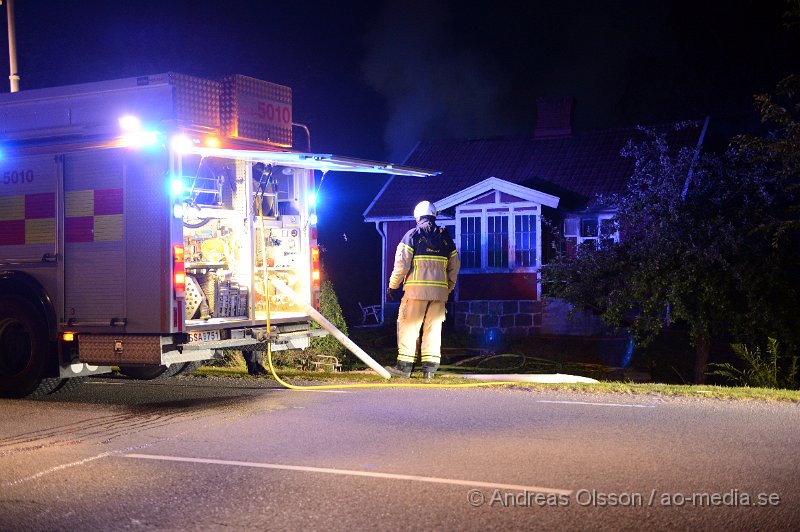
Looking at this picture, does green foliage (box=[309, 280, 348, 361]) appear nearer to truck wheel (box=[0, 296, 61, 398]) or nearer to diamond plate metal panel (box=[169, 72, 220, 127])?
truck wheel (box=[0, 296, 61, 398])

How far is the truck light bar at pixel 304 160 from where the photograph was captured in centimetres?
1008

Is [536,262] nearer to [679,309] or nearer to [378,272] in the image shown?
[679,309]

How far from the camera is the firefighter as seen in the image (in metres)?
11.3

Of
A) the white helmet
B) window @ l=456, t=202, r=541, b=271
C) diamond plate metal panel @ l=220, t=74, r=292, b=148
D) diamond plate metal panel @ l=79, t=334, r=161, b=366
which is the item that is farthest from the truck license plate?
window @ l=456, t=202, r=541, b=271

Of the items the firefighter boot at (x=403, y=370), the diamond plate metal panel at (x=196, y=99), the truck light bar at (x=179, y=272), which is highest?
the diamond plate metal panel at (x=196, y=99)

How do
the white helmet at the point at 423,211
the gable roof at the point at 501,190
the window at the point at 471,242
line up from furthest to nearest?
the window at the point at 471,242 < the gable roof at the point at 501,190 < the white helmet at the point at 423,211

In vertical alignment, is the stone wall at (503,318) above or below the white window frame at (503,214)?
below

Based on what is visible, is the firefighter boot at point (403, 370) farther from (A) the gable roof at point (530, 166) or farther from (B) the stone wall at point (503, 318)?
(A) the gable roof at point (530, 166)

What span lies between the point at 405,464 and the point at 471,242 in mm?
18863

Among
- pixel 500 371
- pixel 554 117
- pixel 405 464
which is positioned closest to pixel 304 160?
pixel 405 464

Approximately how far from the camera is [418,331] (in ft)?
37.0

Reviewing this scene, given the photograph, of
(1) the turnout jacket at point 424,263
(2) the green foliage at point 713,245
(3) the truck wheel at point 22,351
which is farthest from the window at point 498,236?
(3) the truck wheel at point 22,351

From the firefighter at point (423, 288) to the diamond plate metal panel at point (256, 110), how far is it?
177 cm

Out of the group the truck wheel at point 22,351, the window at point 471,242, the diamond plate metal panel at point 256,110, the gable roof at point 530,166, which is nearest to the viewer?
the truck wheel at point 22,351
